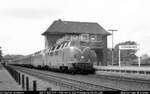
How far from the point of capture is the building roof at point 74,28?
268 ft

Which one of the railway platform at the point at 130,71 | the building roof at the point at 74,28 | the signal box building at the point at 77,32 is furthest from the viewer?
the building roof at the point at 74,28

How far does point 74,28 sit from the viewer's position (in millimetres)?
83938

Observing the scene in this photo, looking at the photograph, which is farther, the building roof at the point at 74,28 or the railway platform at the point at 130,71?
the building roof at the point at 74,28

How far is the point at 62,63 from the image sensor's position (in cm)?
3114

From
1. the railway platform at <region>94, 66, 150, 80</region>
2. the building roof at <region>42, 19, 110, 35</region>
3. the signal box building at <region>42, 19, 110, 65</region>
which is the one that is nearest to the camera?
the railway platform at <region>94, 66, 150, 80</region>

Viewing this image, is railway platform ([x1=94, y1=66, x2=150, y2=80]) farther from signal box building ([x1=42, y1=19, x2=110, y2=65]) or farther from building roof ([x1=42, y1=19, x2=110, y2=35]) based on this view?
building roof ([x1=42, y1=19, x2=110, y2=35])

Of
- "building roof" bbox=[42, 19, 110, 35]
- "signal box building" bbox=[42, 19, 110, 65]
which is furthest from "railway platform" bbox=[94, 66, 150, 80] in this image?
"building roof" bbox=[42, 19, 110, 35]

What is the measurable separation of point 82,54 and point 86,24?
194 feet

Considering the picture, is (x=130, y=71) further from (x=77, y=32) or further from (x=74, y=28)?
(x=74, y=28)

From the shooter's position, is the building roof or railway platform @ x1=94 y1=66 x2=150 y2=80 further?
the building roof

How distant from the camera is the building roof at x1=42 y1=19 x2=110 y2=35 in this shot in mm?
81625

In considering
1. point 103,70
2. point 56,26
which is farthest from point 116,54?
point 103,70

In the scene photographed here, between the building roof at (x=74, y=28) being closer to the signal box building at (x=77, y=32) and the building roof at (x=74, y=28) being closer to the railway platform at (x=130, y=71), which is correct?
the signal box building at (x=77, y=32)

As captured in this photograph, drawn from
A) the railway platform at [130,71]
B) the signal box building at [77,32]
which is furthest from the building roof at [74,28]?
the railway platform at [130,71]
